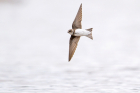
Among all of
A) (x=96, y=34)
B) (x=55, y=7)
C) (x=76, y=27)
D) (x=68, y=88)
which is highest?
(x=55, y=7)

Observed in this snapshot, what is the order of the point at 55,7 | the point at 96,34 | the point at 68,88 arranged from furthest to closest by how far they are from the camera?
the point at 55,7, the point at 96,34, the point at 68,88

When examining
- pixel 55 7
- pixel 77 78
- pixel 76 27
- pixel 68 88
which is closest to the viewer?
pixel 76 27

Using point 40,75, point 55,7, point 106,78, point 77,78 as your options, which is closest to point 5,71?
point 40,75

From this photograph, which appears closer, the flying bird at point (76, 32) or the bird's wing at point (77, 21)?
the flying bird at point (76, 32)

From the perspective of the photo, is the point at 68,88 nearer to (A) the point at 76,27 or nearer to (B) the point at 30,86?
(B) the point at 30,86

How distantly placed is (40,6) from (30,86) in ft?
22.9

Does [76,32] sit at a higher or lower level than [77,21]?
lower

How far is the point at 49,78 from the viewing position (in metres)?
6.92

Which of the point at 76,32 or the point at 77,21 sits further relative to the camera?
the point at 77,21

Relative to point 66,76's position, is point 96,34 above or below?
above

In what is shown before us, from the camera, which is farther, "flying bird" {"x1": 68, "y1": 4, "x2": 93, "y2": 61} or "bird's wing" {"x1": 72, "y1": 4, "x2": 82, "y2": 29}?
"bird's wing" {"x1": 72, "y1": 4, "x2": 82, "y2": 29}

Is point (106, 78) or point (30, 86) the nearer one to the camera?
point (30, 86)

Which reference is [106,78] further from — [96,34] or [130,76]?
[96,34]

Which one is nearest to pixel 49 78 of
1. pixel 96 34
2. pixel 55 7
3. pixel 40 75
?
pixel 40 75
